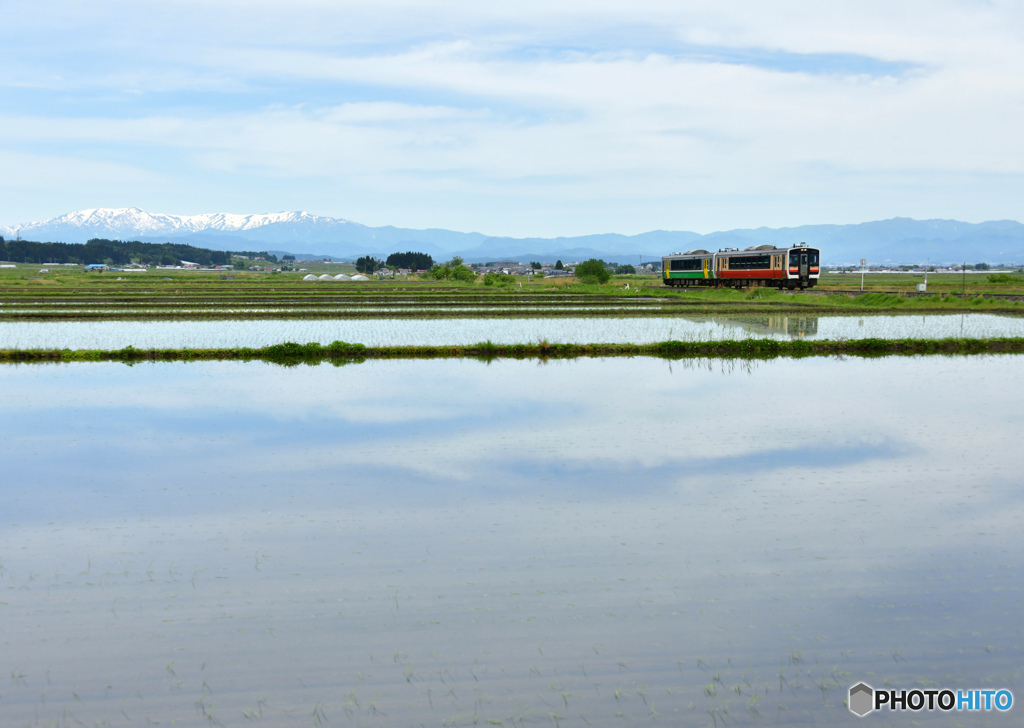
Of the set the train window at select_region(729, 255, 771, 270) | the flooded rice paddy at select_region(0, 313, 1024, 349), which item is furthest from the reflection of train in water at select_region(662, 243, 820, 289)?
the flooded rice paddy at select_region(0, 313, 1024, 349)

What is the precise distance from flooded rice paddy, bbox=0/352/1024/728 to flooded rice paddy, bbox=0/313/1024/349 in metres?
9.79

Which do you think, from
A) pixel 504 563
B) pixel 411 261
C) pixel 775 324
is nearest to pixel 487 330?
pixel 775 324

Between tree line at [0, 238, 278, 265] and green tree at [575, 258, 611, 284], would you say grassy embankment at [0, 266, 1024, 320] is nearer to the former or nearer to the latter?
green tree at [575, 258, 611, 284]

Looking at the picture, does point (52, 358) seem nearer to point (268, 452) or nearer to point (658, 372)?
point (268, 452)

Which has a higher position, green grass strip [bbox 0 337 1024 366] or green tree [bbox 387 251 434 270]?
green tree [bbox 387 251 434 270]

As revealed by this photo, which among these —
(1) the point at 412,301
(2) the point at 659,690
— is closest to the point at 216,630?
(2) the point at 659,690

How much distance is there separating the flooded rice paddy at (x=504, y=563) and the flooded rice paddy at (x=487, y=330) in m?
9.79

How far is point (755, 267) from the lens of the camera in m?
47.6

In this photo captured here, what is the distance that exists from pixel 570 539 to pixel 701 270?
48657 mm

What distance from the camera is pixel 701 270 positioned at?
5469 cm

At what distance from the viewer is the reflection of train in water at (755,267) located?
1772 inches

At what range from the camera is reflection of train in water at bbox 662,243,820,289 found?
45000 millimetres

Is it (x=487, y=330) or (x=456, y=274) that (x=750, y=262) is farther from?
(x=456, y=274)

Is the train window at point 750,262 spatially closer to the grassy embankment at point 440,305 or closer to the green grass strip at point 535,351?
the grassy embankment at point 440,305
